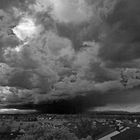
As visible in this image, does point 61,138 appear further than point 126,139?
No

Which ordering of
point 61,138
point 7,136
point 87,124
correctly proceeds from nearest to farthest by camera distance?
point 61,138, point 7,136, point 87,124

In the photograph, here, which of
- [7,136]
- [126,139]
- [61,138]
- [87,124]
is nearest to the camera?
[61,138]

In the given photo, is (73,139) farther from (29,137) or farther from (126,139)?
(126,139)

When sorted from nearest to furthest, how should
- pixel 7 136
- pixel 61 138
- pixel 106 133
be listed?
pixel 61 138, pixel 106 133, pixel 7 136

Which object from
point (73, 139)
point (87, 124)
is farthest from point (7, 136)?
point (73, 139)

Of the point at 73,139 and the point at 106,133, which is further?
the point at 106,133

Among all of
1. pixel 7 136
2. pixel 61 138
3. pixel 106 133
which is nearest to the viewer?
pixel 61 138

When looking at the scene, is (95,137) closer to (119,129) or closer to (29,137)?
(119,129)

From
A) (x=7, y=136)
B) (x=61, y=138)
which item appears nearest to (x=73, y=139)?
(x=61, y=138)
